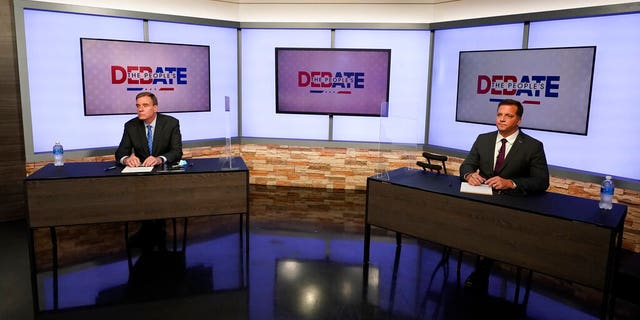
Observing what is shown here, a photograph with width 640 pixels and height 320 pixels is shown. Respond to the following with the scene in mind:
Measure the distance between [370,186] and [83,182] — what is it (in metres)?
2.29

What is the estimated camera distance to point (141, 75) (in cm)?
549

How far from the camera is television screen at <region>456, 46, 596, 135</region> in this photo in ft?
14.6

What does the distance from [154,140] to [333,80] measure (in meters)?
2.69

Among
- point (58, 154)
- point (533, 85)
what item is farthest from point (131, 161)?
point (533, 85)

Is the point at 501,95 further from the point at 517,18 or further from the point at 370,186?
the point at 370,186

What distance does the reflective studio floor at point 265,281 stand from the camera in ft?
10.3

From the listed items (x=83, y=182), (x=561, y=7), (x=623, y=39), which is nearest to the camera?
(x=83, y=182)

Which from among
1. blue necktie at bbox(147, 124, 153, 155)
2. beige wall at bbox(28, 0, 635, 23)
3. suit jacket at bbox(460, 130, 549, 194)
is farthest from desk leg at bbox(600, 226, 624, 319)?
blue necktie at bbox(147, 124, 153, 155)

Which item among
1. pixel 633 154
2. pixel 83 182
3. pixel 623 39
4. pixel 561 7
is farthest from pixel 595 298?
pixel 83 182

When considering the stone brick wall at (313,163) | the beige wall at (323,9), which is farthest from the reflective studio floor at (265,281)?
the beige wall at (323,9)

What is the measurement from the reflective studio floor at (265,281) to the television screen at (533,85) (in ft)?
5.70

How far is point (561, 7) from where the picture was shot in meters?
4.67

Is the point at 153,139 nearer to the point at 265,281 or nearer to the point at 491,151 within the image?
the point at 265,281

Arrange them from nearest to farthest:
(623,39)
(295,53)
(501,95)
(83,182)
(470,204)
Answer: (470,204) < (83,182) < (623,39) < (501,95) < (295,53)
